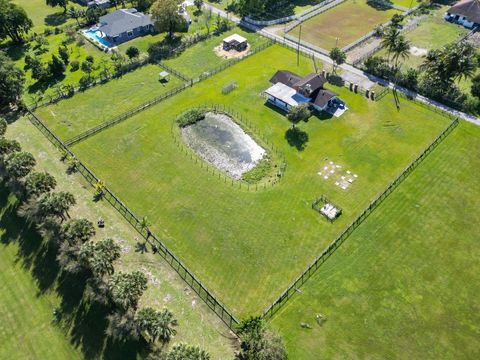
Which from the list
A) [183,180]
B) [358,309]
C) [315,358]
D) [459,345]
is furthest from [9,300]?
[459,345]

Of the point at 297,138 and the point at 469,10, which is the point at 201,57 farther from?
the point at 469,10

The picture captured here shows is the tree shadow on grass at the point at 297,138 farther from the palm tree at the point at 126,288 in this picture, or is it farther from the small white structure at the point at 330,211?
the palm tree at the point at 126,288

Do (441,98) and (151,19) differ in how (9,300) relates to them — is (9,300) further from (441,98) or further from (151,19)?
(441,98)

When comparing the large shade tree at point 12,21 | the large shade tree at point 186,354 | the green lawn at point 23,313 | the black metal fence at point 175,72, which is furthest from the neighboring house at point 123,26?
the large shade tree at point 186,354

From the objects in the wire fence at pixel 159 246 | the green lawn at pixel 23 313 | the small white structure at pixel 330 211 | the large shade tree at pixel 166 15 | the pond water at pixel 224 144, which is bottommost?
the green lawn at pixel 23 313

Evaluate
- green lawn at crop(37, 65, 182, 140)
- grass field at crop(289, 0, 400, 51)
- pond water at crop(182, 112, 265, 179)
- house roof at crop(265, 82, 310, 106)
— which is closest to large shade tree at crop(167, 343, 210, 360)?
pond water at crop(182, 112, 265, 179)

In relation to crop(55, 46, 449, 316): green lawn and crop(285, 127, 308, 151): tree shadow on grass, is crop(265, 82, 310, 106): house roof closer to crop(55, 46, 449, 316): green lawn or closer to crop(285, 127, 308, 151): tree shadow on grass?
crop(55, 46, 449, 316): green lawn

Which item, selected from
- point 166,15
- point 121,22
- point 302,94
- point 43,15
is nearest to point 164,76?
point 166,15
